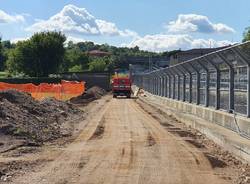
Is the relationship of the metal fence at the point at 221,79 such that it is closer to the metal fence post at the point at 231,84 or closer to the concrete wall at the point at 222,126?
the metal fence post at the point at 231,84

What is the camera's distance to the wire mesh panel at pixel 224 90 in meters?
20.1

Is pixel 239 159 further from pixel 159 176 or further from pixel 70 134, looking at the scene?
pixel 70 134

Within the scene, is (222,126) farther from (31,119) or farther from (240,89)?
(31,119)

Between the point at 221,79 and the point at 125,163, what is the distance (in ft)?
28.7

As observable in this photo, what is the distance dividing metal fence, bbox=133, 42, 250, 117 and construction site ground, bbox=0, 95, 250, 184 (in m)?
1.63

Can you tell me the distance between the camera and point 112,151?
1574 cm

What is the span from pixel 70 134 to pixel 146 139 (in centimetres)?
339

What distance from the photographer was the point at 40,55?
11756 centimetres

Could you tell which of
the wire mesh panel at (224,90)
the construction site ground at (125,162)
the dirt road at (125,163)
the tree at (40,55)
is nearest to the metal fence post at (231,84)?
the wire mesh panel at (224,90)

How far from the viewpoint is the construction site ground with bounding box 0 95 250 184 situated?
1147cm

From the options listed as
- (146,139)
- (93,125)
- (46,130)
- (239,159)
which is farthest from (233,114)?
(93,125)

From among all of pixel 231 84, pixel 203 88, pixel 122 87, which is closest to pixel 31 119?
pixel 203 88

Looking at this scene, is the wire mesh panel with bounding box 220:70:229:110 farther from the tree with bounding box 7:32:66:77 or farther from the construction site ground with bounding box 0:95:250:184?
the tree with bounding box 7:32:66:77

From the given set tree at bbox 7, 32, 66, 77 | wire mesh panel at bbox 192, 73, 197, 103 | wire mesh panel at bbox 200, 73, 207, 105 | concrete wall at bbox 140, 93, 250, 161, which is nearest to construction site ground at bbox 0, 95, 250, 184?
concrete wall at bbox 140, 93, 250, 161
